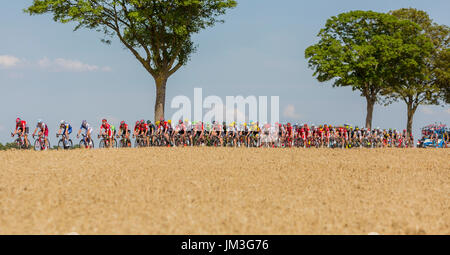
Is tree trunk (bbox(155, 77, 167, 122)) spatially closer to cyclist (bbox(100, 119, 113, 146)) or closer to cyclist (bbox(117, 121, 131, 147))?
cyclist (bbox(117, 121, 131, 147))

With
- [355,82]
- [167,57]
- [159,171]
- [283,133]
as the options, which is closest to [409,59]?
[355,82]

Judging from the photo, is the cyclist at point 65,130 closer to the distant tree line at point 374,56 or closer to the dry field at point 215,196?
the dry field at point 215,196

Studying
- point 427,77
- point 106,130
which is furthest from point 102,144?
point 427,77

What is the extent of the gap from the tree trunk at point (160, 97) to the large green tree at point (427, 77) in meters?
29.2

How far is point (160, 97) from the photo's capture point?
37781mm

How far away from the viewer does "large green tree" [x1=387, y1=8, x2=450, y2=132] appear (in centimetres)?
5566

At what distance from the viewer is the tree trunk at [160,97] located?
37500 millimetres

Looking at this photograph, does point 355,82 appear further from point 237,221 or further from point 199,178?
point 237,221

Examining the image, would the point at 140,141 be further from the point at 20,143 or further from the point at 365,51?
the point at 365,51

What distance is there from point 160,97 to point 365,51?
22.6 meters

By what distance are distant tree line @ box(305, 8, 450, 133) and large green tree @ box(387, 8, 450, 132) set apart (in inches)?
4.7

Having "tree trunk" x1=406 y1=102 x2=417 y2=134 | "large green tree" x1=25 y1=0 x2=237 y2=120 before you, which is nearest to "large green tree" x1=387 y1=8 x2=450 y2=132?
"tree trunk" x1=406 y1=102 x2=417 y2=134
